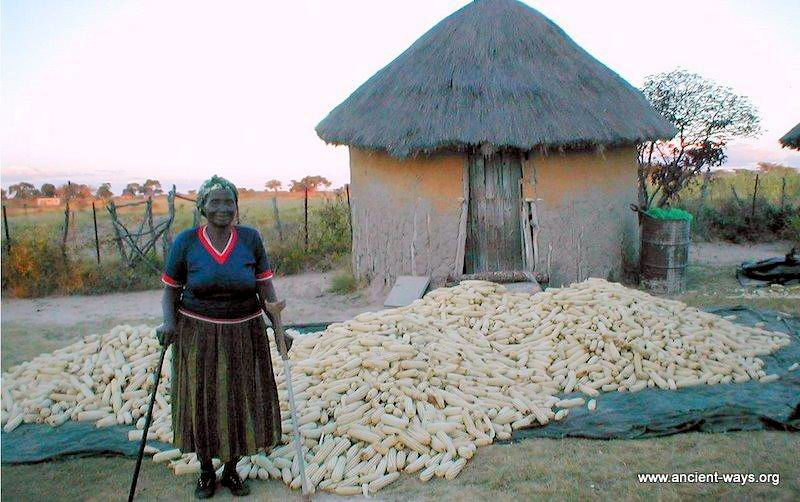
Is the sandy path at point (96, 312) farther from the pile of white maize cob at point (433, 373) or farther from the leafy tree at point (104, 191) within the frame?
the leafy tree at point (104, 191)

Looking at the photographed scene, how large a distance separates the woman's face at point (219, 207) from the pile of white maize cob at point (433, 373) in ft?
4.81

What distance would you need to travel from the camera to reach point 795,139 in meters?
11.7

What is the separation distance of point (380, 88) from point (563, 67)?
7.62ft

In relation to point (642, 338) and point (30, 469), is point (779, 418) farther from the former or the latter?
point (30, 469)

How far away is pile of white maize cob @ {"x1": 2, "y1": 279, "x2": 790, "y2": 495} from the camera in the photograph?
13.9ft

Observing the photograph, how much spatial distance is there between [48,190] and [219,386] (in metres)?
20.4

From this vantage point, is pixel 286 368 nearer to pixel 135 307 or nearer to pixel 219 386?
pixel 219 386

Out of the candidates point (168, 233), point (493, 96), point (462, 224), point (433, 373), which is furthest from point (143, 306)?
point (433, 373)

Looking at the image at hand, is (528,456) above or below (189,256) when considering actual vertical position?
below

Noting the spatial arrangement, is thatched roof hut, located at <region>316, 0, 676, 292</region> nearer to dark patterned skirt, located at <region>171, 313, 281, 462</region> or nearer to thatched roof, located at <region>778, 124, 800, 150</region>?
thatched roof, located at <region>778, 124, 800, 150</region>

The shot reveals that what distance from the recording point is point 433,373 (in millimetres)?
4910

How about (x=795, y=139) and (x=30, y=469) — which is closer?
(x=30, y=469)

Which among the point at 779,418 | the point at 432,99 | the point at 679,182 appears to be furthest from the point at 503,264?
the point at 679,182

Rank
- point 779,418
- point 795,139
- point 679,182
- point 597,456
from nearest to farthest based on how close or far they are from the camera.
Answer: point 597,456 < point 779,418 < point 795,139 < point 679,182
